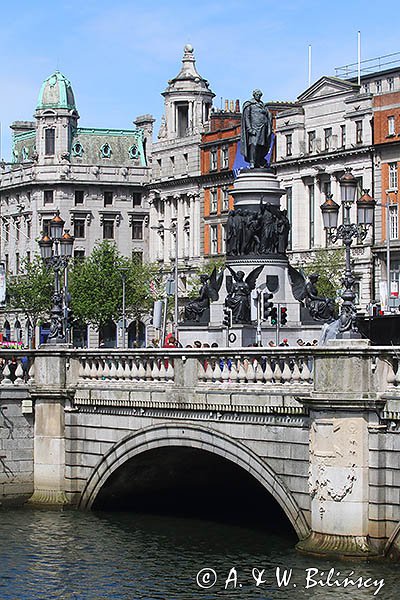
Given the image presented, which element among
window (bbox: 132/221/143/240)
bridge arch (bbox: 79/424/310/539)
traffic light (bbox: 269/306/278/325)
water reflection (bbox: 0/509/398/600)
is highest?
window (bbox: 132/221/143/240)

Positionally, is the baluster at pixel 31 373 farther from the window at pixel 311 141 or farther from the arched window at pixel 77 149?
the arched window at pixel 77 149

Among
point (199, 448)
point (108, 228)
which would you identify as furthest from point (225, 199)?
point (199, 448)

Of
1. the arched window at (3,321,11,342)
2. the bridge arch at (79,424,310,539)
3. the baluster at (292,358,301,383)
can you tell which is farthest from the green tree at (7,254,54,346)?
the baluster at (292,358,301,383)

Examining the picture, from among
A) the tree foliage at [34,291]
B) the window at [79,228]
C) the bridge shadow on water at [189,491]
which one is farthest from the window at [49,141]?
the bridge shadow on water at [189,491]

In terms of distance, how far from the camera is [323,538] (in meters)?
33.1

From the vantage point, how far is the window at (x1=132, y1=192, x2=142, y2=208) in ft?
473

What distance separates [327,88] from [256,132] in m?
54.8

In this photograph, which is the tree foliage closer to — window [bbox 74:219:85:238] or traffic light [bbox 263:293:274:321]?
window [bbox 74:219:85:238]

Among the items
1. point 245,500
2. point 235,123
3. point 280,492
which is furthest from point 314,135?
point 280,492

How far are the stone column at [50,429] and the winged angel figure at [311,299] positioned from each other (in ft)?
27.5

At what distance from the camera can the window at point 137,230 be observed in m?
144

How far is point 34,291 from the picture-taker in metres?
120

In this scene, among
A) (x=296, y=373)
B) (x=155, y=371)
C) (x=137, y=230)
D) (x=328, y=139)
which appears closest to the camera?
(x=296, y=373)

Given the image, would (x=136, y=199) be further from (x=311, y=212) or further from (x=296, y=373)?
(x=296, y=373)
